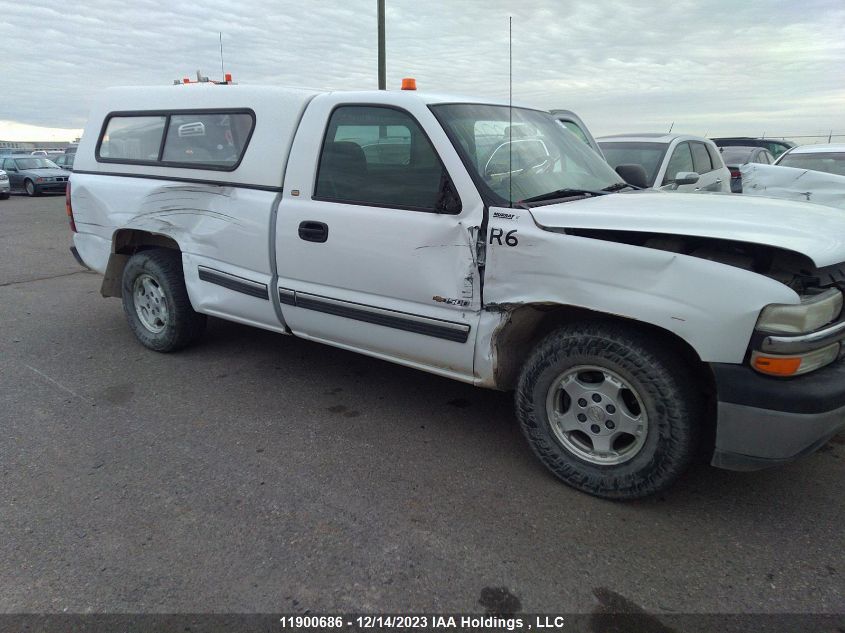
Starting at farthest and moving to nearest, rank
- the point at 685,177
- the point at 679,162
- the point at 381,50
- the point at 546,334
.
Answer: the point at 381,50 → the point at 679,162 → the point at 685,177 → the point at 546,334

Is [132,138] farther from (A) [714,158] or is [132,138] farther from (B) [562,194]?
(A) [714,158]

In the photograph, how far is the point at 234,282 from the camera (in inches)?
163

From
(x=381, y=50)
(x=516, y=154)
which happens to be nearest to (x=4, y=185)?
(x=381, y=50)

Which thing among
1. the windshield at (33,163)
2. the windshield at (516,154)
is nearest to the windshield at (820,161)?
the windshield at (516,154)

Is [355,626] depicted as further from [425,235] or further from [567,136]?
[567,136]

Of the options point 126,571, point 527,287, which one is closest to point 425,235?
point 527,287

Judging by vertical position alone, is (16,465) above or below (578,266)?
below

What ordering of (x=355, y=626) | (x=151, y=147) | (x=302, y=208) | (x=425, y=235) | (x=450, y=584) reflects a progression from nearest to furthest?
(x=355, y=626), (x=450, y=584), (x=425, y=235), (x=302, y=208), (x=151, y=147)

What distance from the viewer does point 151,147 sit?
4551mm

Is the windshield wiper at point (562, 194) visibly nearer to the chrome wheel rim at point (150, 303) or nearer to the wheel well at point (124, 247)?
the wheel well at point (124, 247)

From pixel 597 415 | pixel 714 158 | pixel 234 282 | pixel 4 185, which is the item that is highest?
pixel 714 158

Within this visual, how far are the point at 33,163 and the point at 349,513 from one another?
2387 cm

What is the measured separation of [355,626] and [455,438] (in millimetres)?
1487

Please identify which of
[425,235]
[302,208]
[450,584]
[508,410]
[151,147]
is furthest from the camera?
[151,147]
